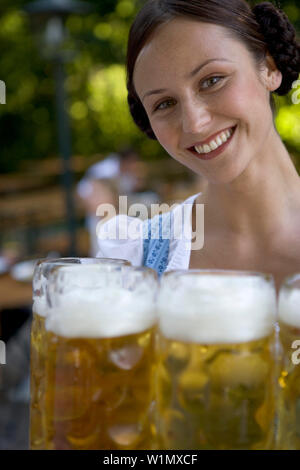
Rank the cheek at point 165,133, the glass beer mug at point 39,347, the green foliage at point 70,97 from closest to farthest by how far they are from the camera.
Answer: the glass beer mug at point 39,347 < the cheek at point 165,133 < the green foliage at point 70,97

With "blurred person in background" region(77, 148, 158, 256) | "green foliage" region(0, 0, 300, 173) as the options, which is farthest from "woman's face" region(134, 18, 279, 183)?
"green foliage" region(0, 0, 300, 173)

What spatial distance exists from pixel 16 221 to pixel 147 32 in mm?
5199

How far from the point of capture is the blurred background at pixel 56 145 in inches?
141

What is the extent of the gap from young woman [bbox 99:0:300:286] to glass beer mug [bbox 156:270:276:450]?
54cm

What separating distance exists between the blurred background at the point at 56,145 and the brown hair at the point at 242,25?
240 mm

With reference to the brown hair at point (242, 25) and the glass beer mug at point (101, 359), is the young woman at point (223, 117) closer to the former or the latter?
the brown hair at point (242, 25)

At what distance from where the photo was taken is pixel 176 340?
2.18 feet

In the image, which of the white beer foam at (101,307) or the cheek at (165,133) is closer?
the white beer foam at (101,307)

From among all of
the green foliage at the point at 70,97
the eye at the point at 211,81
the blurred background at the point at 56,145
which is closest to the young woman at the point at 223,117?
the eye at the point at 211,81

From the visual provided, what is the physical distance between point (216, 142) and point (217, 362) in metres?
0.63

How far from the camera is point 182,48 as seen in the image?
1076 mm

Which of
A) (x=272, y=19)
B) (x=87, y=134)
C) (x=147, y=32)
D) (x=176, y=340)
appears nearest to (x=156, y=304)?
(x=176, y=340)

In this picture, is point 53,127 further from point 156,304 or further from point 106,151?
point 156,304

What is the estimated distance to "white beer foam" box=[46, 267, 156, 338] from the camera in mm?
682
